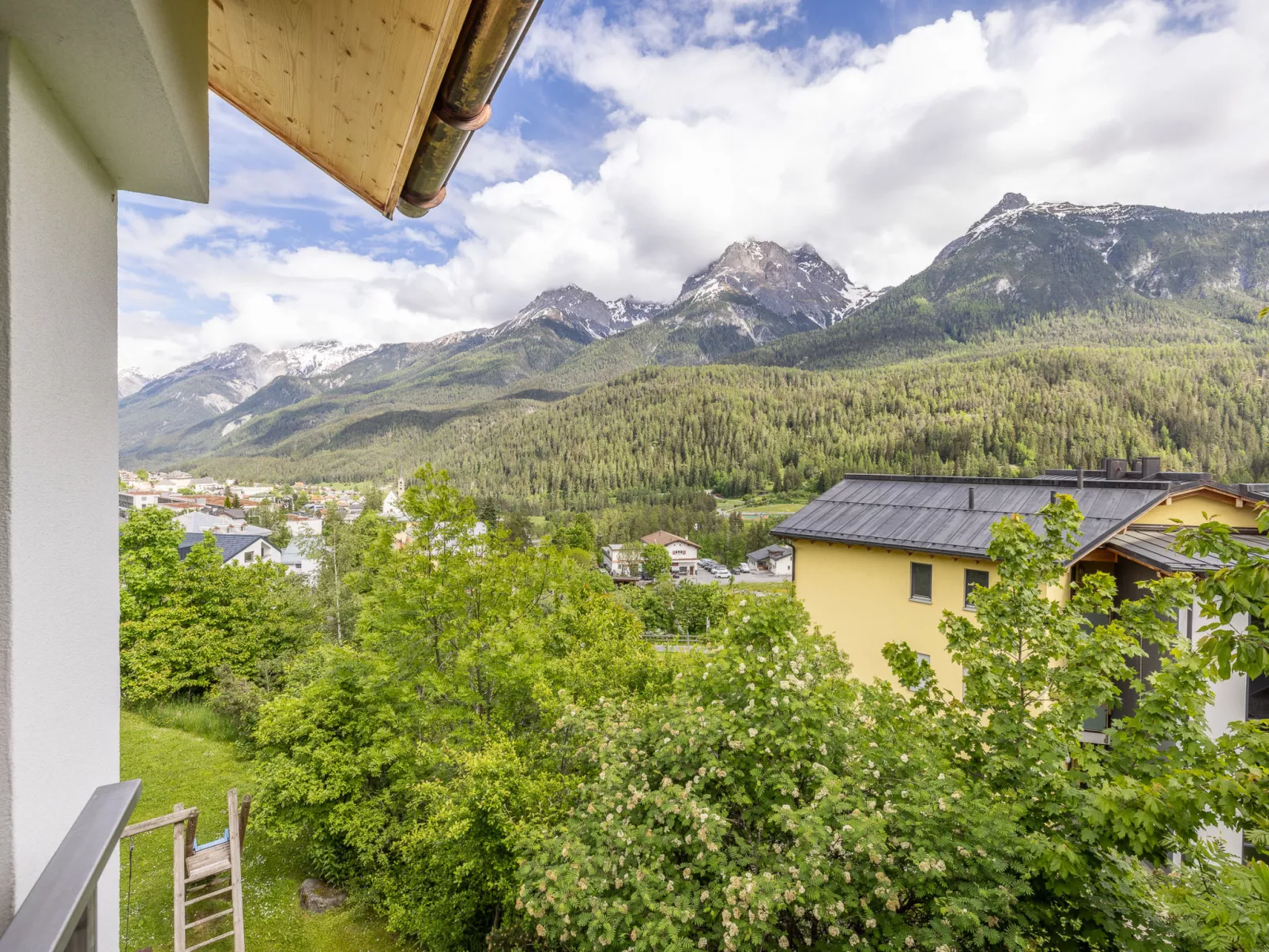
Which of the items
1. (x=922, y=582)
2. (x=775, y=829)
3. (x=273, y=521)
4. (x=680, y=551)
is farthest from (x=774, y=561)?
(x=775, y=829)

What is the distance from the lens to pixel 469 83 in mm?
1583

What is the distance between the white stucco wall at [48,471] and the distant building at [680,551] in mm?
76923

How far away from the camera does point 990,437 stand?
325 ft

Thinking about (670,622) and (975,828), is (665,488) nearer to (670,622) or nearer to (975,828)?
(670,622)

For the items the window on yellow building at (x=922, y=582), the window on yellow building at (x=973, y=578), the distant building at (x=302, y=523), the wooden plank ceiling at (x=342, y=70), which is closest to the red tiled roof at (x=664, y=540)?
the distant building at (x=302, y=523)

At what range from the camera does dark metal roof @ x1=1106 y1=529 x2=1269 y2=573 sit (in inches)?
380

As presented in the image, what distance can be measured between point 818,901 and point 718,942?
1092 mm

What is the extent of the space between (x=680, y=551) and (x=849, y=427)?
2255 inches

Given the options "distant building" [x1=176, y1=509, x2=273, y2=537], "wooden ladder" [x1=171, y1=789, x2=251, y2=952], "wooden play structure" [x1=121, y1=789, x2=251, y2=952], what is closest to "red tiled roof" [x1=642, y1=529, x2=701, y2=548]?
"distant building" [x1=176, y1=509, x2=273, y2=537]

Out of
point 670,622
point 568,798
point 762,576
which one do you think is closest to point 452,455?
point 762,576

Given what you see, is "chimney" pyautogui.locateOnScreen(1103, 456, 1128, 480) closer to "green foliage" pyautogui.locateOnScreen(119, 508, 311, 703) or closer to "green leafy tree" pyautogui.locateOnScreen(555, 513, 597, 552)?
"green foliage" pyautogui.locateOnScreen(119, 508, 311, 703)

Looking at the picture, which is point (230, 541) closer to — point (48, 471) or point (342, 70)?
point (342, 70)

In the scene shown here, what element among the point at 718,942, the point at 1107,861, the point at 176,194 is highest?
the point at 176,194

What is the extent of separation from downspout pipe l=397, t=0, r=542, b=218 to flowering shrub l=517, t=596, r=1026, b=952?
4641 millimetres
